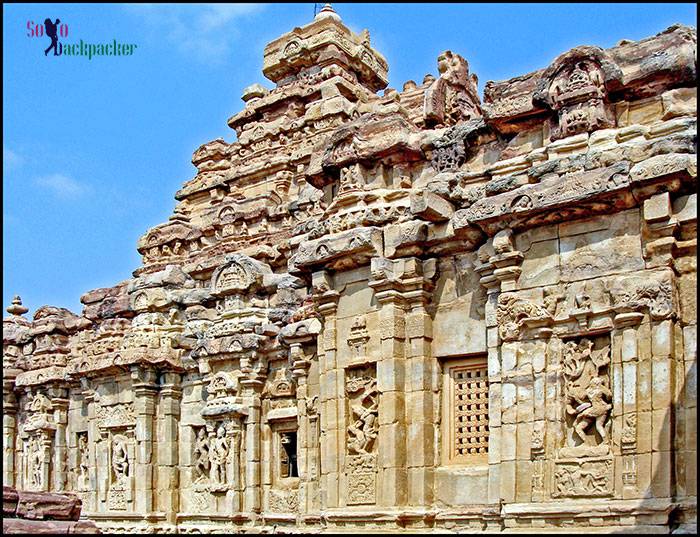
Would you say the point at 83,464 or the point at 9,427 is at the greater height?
the point at 9,427

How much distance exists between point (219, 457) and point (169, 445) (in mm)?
1667

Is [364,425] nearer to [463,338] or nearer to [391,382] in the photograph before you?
[391,382]

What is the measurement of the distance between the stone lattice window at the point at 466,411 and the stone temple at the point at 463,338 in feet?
0.09

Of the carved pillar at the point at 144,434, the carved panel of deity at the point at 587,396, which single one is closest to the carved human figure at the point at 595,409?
the carved panel of deity at the point at 587,396

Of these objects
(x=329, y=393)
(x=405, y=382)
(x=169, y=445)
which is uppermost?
(x=405, y=382)

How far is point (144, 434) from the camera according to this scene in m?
21.1

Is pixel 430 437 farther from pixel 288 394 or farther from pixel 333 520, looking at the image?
pixel 288 394

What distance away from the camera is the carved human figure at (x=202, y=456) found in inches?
797

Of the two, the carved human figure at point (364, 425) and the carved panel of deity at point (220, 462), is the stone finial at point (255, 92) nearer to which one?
the carved panel of deity at point (220, 462)

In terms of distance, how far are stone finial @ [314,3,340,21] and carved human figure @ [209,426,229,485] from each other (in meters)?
12.9

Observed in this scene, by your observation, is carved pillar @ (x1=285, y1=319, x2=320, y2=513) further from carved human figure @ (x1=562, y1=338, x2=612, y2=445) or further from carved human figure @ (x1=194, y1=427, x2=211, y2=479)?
carved human figure @ (x1=562, y1=338, x2=612, y2=445)

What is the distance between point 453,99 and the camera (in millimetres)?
16719

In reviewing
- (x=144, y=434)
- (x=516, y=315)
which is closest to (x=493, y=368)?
(x=516, y=315)

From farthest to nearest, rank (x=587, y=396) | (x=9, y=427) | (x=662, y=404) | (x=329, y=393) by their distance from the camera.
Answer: (x=9, y=427) < (x=329, y=393) < (x=587, y=396) < (x=662, y=404)
